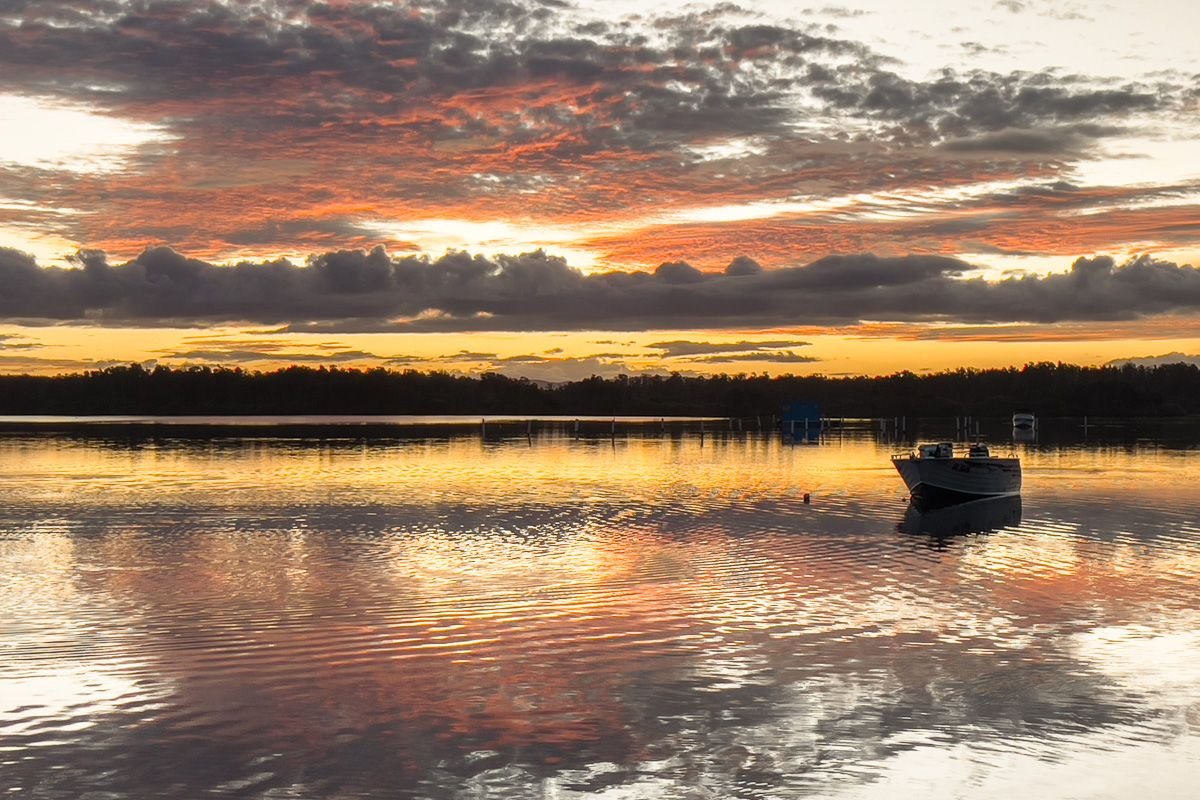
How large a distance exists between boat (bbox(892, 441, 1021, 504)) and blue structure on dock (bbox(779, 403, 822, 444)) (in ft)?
343

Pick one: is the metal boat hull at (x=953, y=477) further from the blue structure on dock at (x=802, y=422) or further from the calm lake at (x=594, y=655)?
the blue structure on dock at (x=802, y=422)

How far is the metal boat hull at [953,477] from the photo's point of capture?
6081 cm

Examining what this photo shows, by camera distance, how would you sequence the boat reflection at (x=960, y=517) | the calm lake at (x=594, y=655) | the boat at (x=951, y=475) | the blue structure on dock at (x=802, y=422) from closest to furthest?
1. the calm lake at (x=594, y=655)
2. the boat reflection at (x=960, y=517)
3. the boat at (x=951, y=475)
4. the blue structure on dock at (x=802, y=422)

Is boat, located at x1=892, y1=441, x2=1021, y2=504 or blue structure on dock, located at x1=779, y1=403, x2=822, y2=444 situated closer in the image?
boat, located at x1=892, y1=441, x2=1021, y2=504

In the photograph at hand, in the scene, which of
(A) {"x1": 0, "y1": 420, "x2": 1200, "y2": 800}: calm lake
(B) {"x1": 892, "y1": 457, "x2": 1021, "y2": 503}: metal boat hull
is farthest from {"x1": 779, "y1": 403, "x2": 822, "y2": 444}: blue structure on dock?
(A) {"x1": 0, "y1": 420, "x2": 1200, "y2": 800}: calm lake

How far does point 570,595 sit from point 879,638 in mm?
8950

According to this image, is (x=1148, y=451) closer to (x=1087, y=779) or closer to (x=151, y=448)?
(x=151, y=448)

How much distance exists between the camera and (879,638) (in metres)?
24.8

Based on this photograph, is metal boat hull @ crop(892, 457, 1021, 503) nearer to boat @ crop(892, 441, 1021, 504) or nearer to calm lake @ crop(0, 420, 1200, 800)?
boat @ crop(892, 441, 1021, 504)

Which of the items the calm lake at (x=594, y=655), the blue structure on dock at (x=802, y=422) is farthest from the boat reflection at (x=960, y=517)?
the blue structure on dock at (x=802, y=422)

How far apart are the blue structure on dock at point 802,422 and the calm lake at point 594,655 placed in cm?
11915

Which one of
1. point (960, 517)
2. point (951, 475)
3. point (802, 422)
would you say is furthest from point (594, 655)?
point (802, 422)

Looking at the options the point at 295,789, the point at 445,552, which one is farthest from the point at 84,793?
the point at 445,552

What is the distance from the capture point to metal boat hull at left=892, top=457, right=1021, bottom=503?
6081 centimetres
